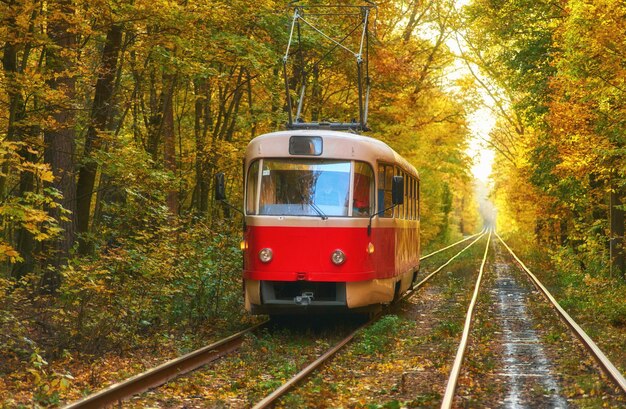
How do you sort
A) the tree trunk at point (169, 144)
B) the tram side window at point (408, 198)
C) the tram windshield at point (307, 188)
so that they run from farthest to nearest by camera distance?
the tree trunk at point (169, 144), the tram side window at point (408, 198), the tram windshield at point (307, 188)

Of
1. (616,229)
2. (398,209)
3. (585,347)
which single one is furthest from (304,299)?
(616,229)

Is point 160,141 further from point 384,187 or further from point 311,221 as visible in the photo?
point 311,221

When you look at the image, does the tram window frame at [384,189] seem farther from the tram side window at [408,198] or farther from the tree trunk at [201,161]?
the tree trunk at [201,161]

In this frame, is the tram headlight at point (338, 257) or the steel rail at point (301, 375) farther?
the tram headlight at point (338, 257)

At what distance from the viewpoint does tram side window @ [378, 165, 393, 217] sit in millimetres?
14594

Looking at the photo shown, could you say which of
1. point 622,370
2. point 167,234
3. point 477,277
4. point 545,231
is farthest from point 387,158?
point 545,231

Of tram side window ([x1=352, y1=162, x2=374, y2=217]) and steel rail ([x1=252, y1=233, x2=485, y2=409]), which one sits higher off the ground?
tram side window ([x1=352, y1=162, x2=374, y2=217])

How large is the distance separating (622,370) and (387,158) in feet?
19.2

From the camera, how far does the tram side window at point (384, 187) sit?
14594 millimetres

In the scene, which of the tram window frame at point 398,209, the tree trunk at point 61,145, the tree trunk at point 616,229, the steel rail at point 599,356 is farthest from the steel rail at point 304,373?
the tree trunk at point 616,229

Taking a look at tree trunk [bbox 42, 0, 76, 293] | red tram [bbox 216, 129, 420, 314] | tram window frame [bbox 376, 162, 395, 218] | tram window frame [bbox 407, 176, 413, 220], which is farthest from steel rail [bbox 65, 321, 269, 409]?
tram window frame [bbox 407, 176, 413, 220]

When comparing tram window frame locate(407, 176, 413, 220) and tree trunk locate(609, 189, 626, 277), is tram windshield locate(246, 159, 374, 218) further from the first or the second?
tree trunk locate(609, 189, 626, 277)

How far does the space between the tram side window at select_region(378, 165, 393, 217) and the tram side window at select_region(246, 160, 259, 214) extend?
201cm

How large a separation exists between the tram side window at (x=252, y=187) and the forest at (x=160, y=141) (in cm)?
196
